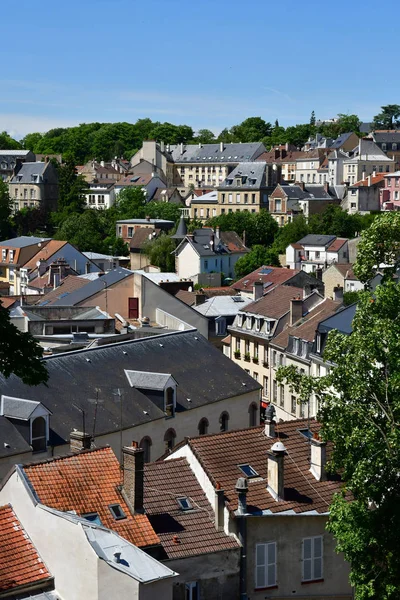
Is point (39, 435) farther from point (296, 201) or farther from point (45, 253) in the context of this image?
point (296, 201)

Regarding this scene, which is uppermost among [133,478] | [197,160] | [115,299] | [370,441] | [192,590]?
[197,160]

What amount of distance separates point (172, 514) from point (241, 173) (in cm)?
10464

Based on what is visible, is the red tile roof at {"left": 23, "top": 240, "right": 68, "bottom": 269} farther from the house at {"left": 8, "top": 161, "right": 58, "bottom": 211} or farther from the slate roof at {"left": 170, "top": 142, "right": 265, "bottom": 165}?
the slate roof at {"left": 170, "top": 142, "right": 265, "bottom": 165}

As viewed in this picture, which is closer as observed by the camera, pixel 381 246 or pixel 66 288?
pixel 381 246

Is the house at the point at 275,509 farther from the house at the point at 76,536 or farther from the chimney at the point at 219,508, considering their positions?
the house at the point at 76,536

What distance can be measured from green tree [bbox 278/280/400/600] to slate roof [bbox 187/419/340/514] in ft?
8.19

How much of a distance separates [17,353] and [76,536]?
386 cm

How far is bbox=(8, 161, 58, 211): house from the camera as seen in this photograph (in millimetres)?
132250

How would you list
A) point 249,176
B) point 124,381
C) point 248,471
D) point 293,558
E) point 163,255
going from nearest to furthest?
point 293,558 → point 248,471 → point 124,381 → point 163,255 → point 249,176

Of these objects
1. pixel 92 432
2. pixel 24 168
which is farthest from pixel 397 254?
pixel 24 168

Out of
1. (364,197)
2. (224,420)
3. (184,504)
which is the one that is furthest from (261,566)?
(364,197)

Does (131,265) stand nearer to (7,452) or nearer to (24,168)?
(24,168)

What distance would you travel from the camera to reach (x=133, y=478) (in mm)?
21109

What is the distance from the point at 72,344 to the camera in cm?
3966
